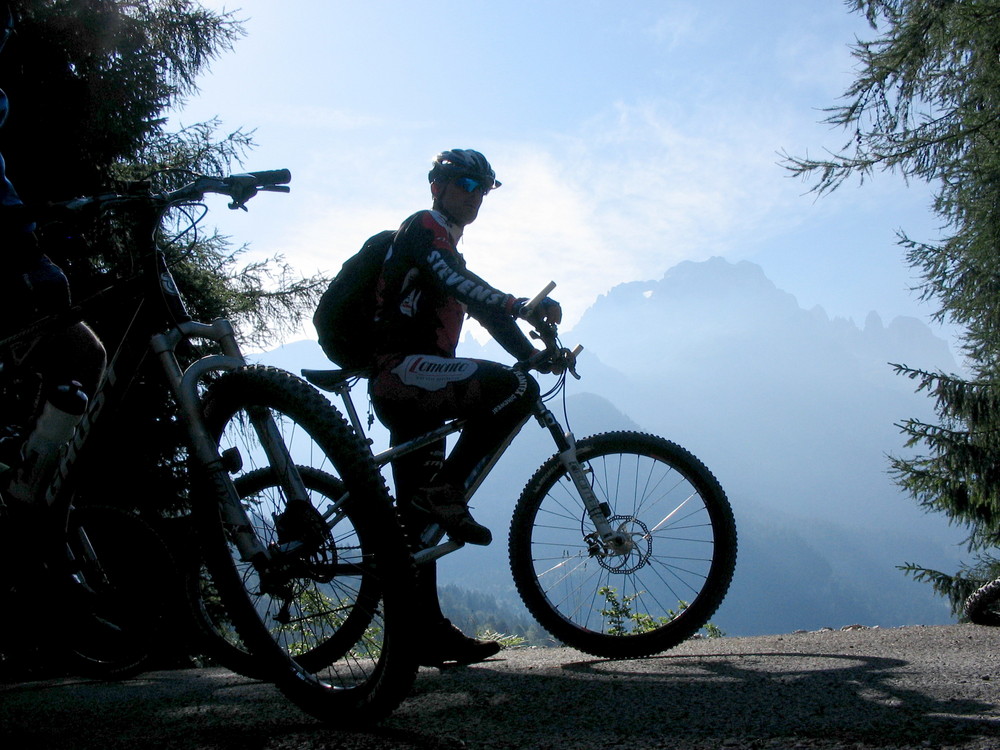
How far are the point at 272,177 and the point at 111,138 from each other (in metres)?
6.46

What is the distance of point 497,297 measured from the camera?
319cm

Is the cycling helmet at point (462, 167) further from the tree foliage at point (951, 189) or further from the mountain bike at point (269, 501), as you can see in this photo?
the tree foliage at point (951, 189)

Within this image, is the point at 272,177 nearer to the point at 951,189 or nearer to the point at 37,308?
the point at 37,308

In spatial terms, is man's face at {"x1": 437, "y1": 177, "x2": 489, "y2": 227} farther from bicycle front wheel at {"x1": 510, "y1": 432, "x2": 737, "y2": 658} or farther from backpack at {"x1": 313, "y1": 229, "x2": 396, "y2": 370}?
bicycle front wheel at {"x1": 510, "y1": 432, "x2": 737, "y2": 658}

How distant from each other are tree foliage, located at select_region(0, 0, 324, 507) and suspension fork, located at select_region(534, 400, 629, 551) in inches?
168

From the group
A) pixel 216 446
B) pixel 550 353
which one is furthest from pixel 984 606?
pixel 216 446

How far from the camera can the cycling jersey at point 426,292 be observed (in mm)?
3201

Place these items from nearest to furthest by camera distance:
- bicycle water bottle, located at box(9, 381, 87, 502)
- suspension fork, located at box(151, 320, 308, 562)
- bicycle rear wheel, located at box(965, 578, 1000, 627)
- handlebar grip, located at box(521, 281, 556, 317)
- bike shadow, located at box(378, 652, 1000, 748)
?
1. bike shadow, located at box(378, 652, 1000, 748)
2. suspension fork, located at box(151, 320, 308, 562)
3. bicycle water bottle, located at box(9, 381, 87, 502)
4. handlebar grip, located at box(521, 281, 556, 317)
5. bicycle rear wheel, located at box(965, 578, 1000, 627)

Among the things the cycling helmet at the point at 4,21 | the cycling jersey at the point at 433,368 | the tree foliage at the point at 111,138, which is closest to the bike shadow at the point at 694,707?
the cycling jersey at the point at 433,368

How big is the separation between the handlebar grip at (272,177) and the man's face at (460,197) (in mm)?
1086

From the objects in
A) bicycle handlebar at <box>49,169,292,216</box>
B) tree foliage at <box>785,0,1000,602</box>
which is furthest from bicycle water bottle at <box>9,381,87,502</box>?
tree foliage at <box>785,0,1000,602</box>

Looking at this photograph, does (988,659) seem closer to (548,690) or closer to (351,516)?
(548,690)

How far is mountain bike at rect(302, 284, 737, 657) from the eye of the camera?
3.38 meters

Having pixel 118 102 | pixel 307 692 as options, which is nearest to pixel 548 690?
pixel 307 692
